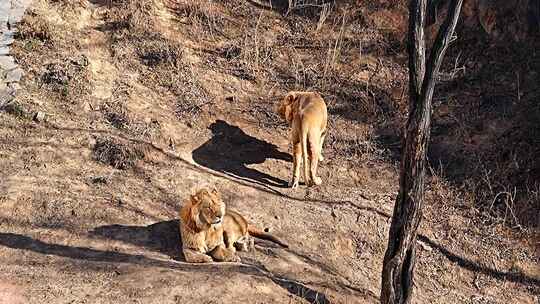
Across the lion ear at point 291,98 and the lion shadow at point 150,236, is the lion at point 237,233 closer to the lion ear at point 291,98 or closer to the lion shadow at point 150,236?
the lion shadow at point 150,236

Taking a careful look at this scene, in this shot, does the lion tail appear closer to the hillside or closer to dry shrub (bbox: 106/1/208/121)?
the hillside

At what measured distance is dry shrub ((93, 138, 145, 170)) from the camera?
6922mm

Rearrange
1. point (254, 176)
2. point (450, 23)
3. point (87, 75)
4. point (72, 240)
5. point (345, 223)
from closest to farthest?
1. point (450, 23)
2. point (72, 240)
3. point (345, 223)
4. point (254, 176)
5. point (87, 75)

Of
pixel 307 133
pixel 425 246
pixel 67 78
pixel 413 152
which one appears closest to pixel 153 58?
pixel 67 78

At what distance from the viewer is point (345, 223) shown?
6.91 metres

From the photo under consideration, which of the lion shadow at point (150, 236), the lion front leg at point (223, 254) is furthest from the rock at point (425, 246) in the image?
the lion shadow at point (150, 236)

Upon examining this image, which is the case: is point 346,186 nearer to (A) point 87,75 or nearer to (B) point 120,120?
(B) point 120,120

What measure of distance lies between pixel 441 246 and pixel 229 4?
5564mm

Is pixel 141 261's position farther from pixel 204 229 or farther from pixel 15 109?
pixel 15 109

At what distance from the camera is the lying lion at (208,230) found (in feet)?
18.1

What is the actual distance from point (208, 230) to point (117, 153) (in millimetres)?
1898

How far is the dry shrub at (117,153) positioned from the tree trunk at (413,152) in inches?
131

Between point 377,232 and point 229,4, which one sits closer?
point 377,232

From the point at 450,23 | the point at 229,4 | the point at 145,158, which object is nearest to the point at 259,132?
the point at 145,158
